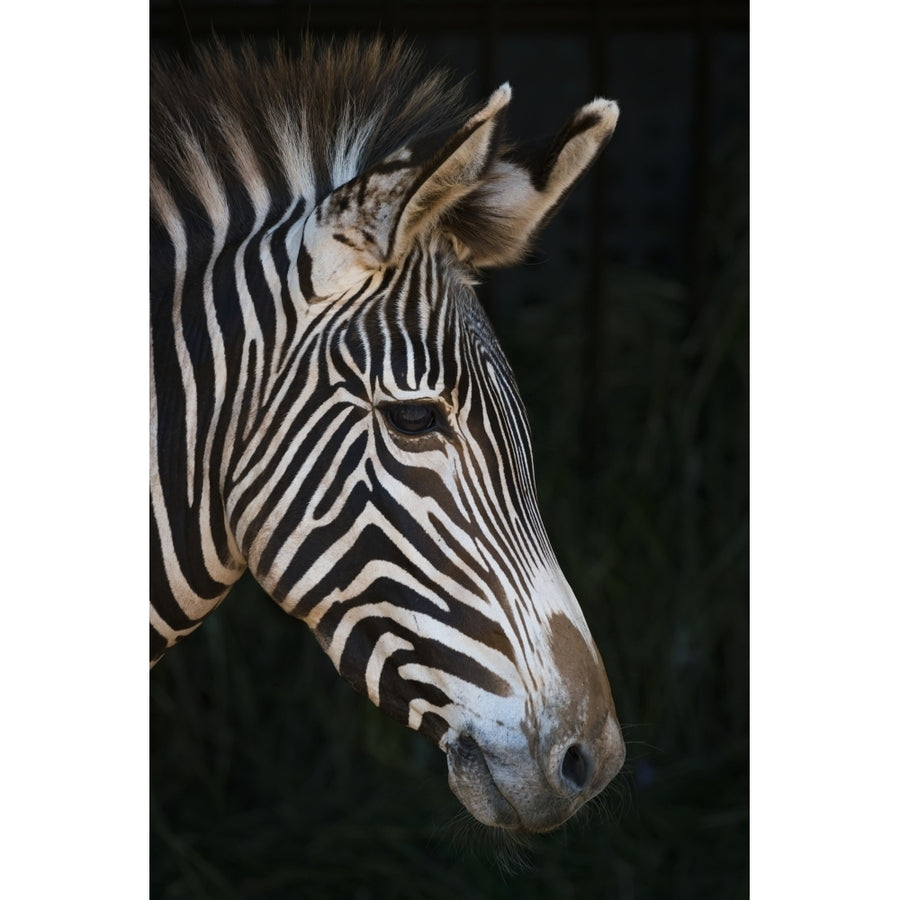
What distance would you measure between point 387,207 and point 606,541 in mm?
1174

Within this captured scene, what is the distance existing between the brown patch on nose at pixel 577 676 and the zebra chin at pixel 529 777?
3 cm

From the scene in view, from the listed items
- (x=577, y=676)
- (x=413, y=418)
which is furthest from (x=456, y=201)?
(x=577, y=676)

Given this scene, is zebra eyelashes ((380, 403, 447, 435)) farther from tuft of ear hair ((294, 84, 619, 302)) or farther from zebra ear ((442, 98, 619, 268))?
zebra ear ((442, 98, 619, 268))

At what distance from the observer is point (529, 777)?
1.78 metres

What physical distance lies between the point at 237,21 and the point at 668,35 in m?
0.90

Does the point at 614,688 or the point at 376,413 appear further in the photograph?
the point at 614,688

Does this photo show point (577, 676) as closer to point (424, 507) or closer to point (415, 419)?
point (424, 507)

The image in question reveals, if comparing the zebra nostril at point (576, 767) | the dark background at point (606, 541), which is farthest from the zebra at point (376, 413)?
the dark background at point (606, 541)

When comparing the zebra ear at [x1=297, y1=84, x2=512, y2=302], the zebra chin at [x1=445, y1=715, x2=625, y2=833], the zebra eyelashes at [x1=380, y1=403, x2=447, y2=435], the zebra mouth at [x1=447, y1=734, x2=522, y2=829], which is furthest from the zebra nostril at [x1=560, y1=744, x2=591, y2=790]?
the zebra ear at [x1=297, y1=84, x2=512, y2=302]

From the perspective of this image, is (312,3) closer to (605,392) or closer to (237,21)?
(237,21)

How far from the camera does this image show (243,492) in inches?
73.4
